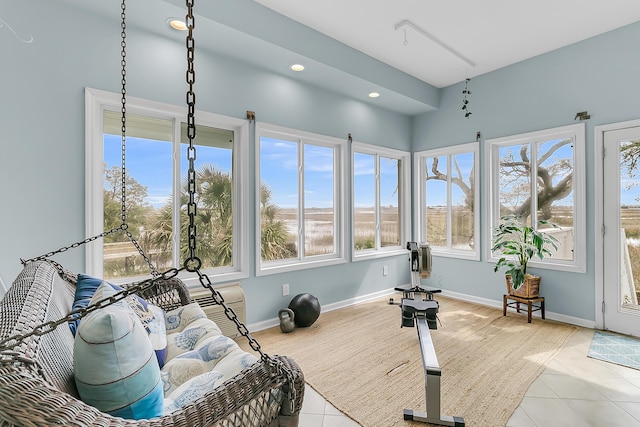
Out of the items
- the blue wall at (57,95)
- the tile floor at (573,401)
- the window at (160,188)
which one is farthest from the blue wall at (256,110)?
the tile floor at (573,401)

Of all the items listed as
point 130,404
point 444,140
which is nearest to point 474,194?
point 444,140

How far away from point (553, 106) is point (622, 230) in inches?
59.6

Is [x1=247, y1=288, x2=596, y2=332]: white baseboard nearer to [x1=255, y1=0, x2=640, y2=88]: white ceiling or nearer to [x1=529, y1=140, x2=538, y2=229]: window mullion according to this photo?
[x1=529, y1=140, x2=538, y2=229]: window mullion

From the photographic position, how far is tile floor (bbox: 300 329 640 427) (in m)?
1.90

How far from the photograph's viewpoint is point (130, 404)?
857mm

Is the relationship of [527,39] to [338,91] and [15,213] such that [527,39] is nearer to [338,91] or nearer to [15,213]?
[338,91]

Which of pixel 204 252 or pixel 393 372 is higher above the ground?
pixel 204 252

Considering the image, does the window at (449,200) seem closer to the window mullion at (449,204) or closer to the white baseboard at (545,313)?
the window mullion at (449,204)

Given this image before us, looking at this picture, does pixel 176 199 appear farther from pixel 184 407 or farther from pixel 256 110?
pixel 184 407

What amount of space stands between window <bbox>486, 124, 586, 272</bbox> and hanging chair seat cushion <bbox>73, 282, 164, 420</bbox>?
4.23 m

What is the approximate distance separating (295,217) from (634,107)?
3636 mm

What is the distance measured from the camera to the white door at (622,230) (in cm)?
316

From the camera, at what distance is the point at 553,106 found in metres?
3.65

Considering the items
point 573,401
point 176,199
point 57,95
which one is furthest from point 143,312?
point 573,401
